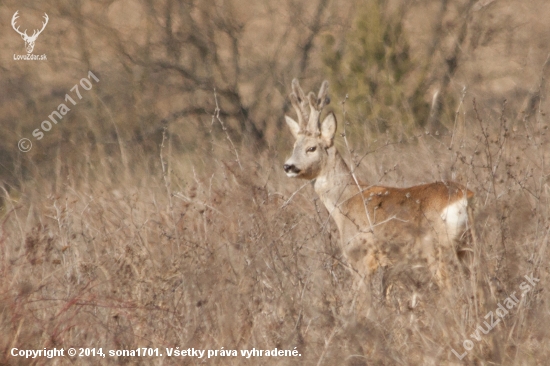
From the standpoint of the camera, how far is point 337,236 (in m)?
5.77

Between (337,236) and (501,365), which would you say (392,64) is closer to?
A: (337,236)

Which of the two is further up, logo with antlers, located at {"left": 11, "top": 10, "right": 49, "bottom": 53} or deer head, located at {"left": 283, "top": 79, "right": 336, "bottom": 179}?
logo with antlers, located at {"left": 11, "top": 10, "right": 49, "bottom": 53}

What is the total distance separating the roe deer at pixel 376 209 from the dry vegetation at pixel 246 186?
0.15m

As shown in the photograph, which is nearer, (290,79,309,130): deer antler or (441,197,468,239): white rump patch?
(441,197,468,239): white rump patch

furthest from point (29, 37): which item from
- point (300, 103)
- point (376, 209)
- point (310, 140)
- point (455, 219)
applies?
point (455, 219)

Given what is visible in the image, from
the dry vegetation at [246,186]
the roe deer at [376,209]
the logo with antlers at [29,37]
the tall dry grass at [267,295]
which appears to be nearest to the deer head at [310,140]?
the roe deer at [376,209]

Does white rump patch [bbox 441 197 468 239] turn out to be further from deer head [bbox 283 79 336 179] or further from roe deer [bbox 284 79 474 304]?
deer head [bbox 283 79 336 179]

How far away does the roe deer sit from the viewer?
15.4 ft

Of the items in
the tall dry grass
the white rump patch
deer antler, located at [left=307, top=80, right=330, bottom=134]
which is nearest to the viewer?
the tall dry grass

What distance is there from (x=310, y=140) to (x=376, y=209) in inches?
37.2

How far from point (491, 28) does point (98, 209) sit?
9.73 metres

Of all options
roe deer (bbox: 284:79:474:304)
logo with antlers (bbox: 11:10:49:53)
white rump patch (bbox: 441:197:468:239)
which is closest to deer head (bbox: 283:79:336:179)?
roe deer (bbox: 284:79:474:304)

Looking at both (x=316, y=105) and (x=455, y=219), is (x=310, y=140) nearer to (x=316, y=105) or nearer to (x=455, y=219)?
(x=316, y=105)

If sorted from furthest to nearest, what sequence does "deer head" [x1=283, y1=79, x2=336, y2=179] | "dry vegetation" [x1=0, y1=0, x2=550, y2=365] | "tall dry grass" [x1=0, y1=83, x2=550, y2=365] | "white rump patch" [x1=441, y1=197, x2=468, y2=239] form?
1. "deer head" [x1=283, y1=79, x2=336, y2=179]
2. "white rump patch" [x1=441, y1=197, x2=468, y2=239]
3. "dry vegetation" [x1=0, y1=0, x2=550, y2=365]
4. "tall dry grass" [x1=0, y1=83, x2=550, y2=365]
